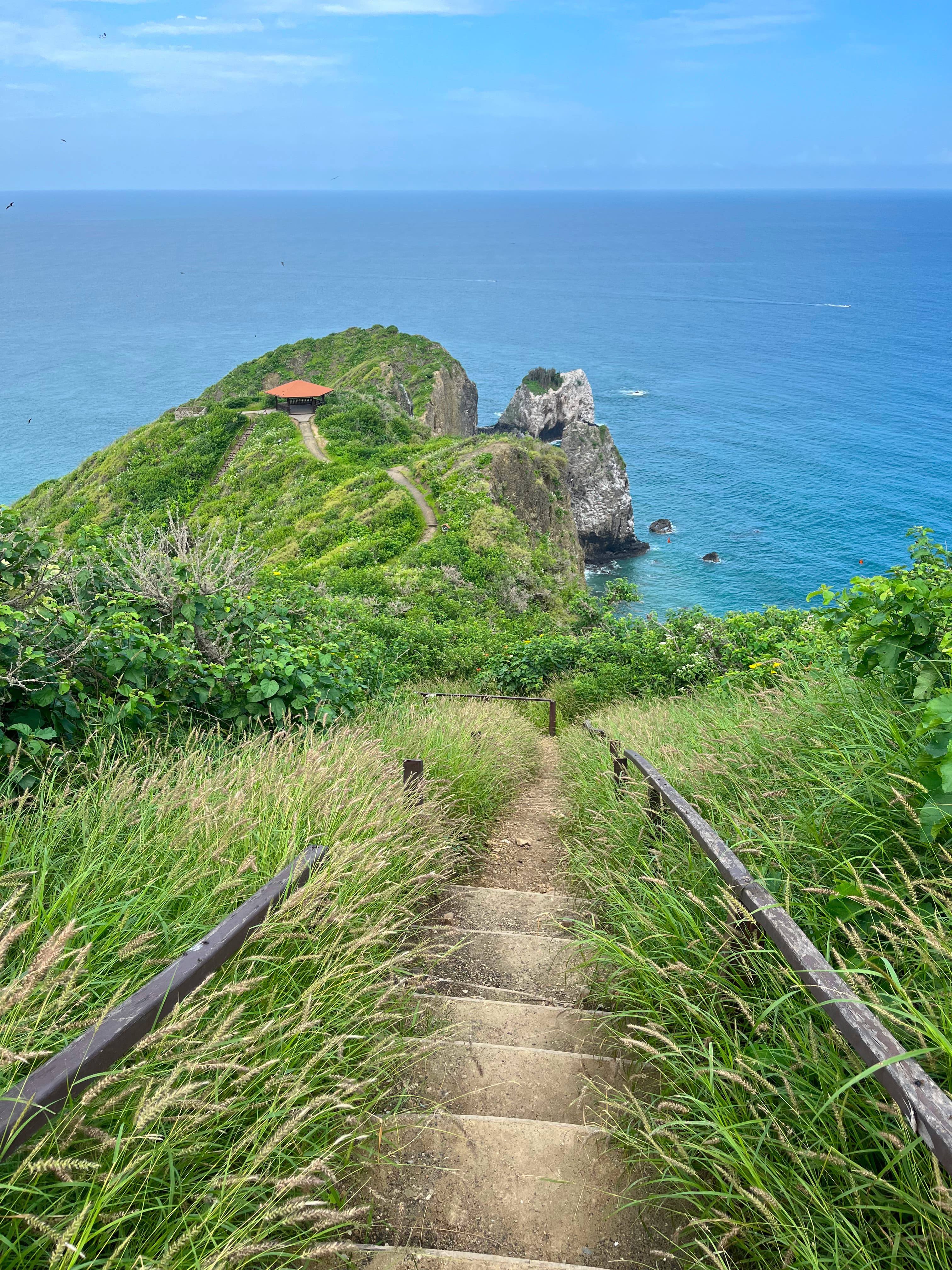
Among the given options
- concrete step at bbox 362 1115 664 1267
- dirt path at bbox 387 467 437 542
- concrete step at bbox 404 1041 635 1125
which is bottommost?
dirt path at bbox 387 467 437 542

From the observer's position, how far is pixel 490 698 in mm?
12703

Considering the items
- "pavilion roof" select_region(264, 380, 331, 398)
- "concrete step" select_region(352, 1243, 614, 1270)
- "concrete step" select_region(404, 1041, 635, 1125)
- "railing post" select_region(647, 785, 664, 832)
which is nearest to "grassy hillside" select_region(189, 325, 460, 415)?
"pavilion roof" select_region(264, 380, 331, 398)

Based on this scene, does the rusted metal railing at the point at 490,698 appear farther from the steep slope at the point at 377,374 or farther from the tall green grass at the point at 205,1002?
the steep slope at the point at 377,374

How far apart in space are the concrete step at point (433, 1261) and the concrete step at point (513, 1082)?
616 millimetres

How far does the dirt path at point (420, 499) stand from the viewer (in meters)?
30.1

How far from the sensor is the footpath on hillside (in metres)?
2.35

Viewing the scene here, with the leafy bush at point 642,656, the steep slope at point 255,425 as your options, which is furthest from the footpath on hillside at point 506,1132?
the steep slope at point 255,425

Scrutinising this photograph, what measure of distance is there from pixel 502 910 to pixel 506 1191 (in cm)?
249

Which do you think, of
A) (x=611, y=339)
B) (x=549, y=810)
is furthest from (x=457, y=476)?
(x=611, y=339)

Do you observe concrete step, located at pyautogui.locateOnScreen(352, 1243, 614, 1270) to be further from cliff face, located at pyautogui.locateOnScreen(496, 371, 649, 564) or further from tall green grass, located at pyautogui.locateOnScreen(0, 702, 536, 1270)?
cliff face, located at pyautogui.locateOnScreen(496, 371, 649, 564)

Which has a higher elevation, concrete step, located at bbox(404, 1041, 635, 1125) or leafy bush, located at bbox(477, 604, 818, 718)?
concrete step, located at bbox(404, 1041, 635, 1125)

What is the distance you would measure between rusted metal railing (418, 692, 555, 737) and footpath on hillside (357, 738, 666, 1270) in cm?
697

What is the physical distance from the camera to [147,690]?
17.7ft

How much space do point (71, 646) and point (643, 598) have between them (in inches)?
1700
